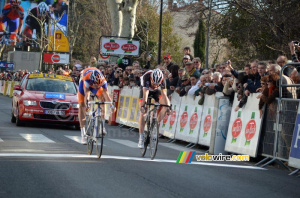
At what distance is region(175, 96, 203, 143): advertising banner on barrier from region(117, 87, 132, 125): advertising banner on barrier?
4.58 metres

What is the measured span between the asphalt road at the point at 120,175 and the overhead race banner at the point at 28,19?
55.5 m

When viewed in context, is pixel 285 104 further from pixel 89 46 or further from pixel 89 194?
pixel 89 46

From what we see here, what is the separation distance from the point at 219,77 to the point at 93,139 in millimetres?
4749

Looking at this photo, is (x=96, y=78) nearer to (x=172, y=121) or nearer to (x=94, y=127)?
(x=94, y=127)

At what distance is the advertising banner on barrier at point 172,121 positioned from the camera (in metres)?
17.8

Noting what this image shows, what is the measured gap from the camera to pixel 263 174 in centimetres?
1105

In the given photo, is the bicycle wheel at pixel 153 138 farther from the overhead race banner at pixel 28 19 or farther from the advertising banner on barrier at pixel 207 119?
the overhead race banner at pixel 28 19

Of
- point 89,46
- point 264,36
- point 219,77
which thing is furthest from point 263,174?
point 89,46

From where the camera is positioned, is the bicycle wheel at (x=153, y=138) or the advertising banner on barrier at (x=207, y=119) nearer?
the bicycle wheel at (x=153, y=138)

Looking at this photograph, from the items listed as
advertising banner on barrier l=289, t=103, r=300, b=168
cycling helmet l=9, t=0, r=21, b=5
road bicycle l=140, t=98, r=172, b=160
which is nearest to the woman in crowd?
advertising banner on barrier l=289, t=103, r=300, b=168

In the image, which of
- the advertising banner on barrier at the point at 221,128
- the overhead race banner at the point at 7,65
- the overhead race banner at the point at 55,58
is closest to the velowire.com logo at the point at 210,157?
the advertising banner on barrier at the point at 221,128

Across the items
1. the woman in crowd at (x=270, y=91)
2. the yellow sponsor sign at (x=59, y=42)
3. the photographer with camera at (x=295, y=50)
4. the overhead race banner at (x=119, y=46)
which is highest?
the yellow sponsor sign at (x=59, y=42)

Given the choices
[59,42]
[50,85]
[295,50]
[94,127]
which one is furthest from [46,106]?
[59,42]

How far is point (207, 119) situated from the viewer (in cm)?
1569
